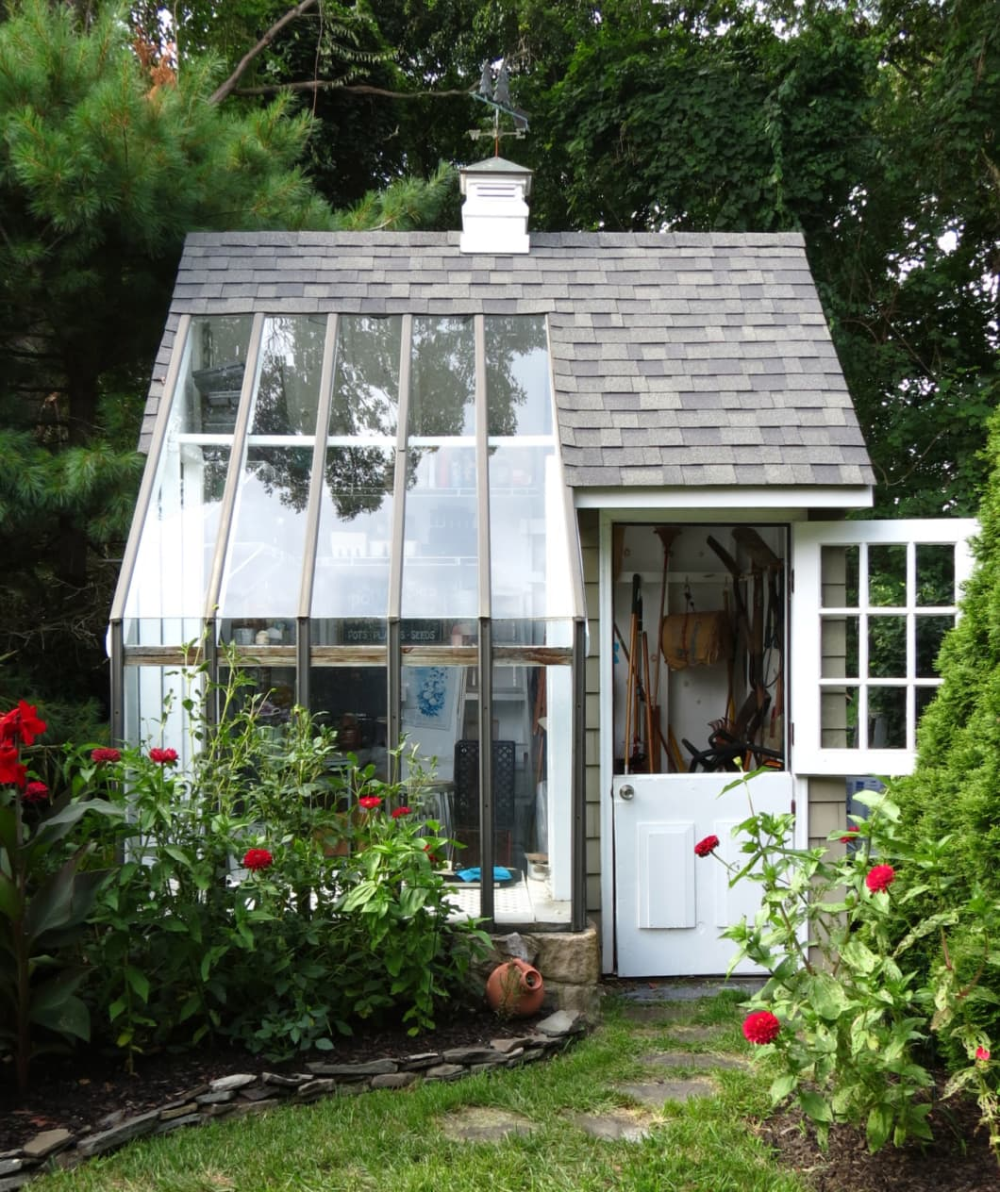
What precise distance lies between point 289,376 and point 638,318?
183cm

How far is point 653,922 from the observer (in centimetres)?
486

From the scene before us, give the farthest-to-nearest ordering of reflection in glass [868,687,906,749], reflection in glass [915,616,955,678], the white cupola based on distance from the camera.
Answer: reflection in glass [915,616,955,678]
reflection in glass [868,687,906,749]
the white cupola

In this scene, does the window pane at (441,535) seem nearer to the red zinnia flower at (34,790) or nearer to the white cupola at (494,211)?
the red zinnia flower at (34,790)

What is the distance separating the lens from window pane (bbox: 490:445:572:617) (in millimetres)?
4352

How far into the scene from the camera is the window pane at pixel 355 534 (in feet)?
14.1

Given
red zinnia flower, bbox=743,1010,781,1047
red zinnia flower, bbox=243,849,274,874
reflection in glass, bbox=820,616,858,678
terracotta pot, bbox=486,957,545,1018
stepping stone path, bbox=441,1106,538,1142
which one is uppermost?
reflection in glass, bbox=820,616,858,678

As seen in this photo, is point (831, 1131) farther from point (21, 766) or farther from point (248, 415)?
point (248, 415)

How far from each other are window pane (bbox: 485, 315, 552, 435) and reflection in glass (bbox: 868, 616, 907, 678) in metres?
6.31

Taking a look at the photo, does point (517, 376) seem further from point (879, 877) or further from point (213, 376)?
point (879, 877)

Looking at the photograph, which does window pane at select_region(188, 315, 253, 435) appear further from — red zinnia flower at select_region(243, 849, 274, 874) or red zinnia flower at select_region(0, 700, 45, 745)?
red zinnia flower at select_region(243, 849, 274, 874)

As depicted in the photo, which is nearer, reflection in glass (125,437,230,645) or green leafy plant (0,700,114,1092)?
green leafy plant (0,700,114,1092)

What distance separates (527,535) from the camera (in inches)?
183

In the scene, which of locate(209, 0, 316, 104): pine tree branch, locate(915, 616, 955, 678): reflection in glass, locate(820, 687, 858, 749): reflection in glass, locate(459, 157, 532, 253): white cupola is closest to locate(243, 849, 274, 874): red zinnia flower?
locate(820, 687, 858, 749): reflection in glass

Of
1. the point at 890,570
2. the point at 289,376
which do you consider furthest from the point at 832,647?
the point at 890,570
